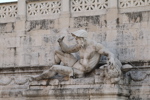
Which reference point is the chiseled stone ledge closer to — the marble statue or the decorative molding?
the marble statue

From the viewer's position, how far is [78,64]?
452 inches

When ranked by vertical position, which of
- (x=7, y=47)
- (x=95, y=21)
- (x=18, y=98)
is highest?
(x=95, y=21)

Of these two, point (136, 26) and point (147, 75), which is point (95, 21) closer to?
point (136, 26)

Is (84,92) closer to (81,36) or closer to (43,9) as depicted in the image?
(81,36)

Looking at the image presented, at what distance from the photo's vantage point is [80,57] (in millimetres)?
11484

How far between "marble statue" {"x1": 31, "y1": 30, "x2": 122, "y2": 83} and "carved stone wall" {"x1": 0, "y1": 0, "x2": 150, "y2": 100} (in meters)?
0.64

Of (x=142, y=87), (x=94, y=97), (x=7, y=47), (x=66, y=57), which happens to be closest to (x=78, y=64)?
(x=66, y=57)

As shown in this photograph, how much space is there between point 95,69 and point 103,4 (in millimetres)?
2173

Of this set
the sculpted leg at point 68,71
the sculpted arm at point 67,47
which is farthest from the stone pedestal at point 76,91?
the sculpted arm at point 67,47

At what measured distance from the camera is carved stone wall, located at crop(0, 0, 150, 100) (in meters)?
11.5

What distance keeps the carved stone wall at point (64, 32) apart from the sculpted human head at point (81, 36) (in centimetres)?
85

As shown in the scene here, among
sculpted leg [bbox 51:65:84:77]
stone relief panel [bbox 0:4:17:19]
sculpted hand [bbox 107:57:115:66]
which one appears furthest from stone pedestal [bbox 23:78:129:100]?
stone relief panel [bbox 0:4:17:19]

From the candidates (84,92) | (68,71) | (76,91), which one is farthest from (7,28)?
A: (84,92)

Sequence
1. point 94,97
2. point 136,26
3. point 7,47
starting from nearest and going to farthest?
1. point 94,97
2. point 136,26
3. point 7,47
